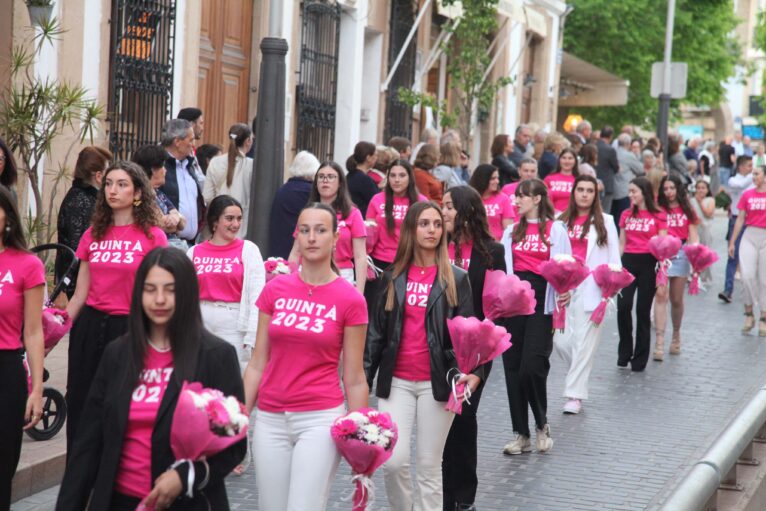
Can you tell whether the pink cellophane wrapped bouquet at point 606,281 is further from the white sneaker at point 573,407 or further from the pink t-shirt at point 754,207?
the pink t-shirt at point 754,207

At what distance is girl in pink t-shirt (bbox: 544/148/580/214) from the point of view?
631 inches

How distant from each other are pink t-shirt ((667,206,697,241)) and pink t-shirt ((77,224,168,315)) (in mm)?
8619

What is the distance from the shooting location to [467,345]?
264 inches

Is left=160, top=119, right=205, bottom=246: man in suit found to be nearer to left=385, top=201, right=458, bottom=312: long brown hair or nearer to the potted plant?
the potted plant

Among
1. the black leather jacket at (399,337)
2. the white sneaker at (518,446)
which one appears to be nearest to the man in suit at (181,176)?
the white sneaker at (518,446)

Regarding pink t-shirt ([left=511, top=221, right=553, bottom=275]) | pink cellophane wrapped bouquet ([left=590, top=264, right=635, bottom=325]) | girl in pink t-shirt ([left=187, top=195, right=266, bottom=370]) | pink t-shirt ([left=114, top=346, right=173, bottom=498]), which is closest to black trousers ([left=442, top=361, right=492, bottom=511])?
girl in pink t-shirt ([left=187, top=195, right=266, bottom=370])

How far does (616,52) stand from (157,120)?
1075 inches

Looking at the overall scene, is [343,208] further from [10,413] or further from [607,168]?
[607,168]

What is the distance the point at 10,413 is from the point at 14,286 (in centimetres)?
57

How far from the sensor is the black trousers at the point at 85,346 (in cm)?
712

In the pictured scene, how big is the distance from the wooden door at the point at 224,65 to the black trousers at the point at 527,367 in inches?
362

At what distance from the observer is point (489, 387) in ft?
39.5

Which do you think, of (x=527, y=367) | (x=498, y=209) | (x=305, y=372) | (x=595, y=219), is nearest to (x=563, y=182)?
(x=498, y=209)

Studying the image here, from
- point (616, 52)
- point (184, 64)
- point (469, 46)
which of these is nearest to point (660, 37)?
point (616, 52)
